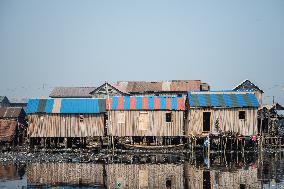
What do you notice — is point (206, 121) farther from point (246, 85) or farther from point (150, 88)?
point (150, 88)

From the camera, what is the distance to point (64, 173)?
29.1m

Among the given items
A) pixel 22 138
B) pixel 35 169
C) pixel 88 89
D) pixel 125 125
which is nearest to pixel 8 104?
pixel 88 89

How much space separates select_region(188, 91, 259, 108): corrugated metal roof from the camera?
130ft

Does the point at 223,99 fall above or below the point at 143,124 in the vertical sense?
above

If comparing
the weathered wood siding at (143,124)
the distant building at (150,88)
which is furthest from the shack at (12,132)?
the distant building at (150,88)

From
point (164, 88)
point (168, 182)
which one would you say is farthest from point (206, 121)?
point (164, 88)

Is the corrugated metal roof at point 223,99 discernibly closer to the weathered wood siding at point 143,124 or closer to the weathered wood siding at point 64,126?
the weathered wood siding at point 143,124

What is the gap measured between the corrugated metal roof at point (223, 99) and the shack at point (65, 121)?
36.7ft

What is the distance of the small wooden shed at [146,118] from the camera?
136 ft

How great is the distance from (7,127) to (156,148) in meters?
19.3

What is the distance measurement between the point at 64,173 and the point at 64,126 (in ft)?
45.0

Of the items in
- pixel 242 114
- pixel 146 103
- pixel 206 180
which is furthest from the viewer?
pixel 146 103

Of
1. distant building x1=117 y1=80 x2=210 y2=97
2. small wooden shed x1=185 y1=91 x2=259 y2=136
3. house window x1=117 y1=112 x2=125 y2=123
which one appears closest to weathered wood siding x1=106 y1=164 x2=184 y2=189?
small wooden shed x1=185 y1=91 x2=259 y2=136

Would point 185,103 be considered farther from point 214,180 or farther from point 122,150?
point 214,180
